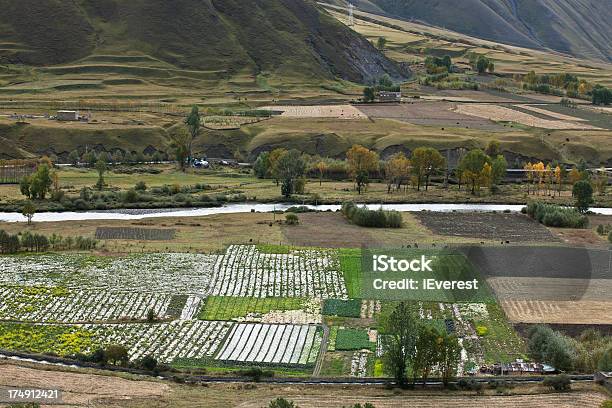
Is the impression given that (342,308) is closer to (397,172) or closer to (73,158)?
(397,172)

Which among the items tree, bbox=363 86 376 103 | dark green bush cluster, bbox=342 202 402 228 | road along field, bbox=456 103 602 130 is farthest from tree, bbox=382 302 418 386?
tree, bbox=363 86 376 103

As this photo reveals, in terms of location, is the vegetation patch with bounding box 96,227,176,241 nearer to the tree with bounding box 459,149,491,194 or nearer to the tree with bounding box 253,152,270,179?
the tree with bounding box 253,152,270,179

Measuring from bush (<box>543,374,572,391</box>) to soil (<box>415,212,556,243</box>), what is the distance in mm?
34643

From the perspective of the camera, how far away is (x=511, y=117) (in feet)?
517

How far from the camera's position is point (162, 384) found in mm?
49156

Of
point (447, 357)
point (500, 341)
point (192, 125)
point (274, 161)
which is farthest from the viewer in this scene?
point (192, 125)

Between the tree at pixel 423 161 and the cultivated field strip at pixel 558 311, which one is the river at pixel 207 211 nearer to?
the tree at pixel 423 161

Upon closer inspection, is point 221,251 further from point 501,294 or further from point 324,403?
point 324,403

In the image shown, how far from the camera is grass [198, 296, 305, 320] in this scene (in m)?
62.5

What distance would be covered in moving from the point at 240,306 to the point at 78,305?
1088 cm

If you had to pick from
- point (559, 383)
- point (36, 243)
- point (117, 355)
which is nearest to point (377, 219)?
point (36, 243)

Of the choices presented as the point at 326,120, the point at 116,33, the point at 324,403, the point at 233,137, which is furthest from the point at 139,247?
the point at 116,33

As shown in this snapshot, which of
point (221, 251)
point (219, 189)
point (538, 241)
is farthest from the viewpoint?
point (219, 189)

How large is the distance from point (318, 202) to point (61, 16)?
362 feet
